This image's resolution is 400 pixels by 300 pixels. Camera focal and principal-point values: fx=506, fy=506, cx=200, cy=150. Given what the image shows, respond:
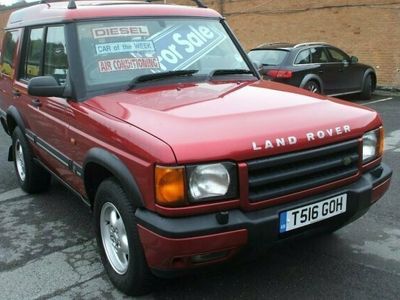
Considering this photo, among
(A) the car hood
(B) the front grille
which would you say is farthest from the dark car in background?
(B) the front grille

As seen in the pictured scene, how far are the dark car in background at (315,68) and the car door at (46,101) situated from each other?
230 inches

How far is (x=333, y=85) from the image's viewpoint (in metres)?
12.5

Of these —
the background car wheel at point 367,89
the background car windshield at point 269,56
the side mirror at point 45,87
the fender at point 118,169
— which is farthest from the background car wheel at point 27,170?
the background car wheel at point 367,89

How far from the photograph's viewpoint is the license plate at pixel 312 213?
9.52ft

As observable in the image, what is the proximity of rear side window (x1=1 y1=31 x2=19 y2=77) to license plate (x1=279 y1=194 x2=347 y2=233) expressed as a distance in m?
3.85

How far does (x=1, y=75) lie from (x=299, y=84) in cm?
683

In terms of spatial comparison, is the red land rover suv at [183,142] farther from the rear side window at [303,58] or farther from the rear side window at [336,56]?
the rear side window at [336,56]

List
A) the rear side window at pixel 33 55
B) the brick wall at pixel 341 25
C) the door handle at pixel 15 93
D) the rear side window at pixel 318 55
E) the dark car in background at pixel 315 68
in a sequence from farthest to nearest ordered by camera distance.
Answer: the brick wall at pixel 341 25 → the rear side window at pixel 318 55 → the dark car in background at pixel 315 68 → the door handle at pixel 15 93 → the rear side window at pixel 33 55

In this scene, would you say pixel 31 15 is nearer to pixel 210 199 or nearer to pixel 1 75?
pixel 1 75

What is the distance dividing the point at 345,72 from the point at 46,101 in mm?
9953

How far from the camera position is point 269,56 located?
37.4 ft

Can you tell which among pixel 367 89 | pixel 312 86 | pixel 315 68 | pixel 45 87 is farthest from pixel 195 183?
pixel 367 89

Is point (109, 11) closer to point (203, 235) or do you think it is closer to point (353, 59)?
point (203, 235)

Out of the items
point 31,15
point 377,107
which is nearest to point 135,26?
point 31,15
